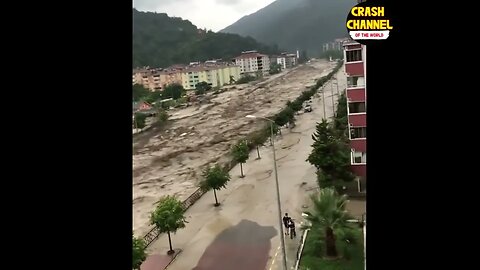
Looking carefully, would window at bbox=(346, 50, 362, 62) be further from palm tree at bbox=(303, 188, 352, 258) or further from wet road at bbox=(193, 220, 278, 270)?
wet road at bbox=(193, 220, 278, 270)

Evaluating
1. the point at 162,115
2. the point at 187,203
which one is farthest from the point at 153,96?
the point at 187,203

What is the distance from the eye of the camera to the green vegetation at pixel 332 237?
2.98 meters

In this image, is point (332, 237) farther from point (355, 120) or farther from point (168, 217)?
point (168, 217)

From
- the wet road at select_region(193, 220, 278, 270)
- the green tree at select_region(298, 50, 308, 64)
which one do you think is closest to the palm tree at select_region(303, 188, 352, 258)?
the wet road at select_region(193, 220, 278, 270)

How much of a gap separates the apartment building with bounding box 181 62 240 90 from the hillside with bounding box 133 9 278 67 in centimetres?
24

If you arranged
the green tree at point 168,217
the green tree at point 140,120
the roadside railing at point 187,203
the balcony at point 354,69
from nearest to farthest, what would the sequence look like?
the balcony at point 354,69 → the green tree at point 168,217 → the roadside railing at point 187,203 → the green tree at point 140,120

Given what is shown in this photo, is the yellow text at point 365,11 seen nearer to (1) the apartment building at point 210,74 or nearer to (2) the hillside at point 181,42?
(2) the hillside at point 181,42

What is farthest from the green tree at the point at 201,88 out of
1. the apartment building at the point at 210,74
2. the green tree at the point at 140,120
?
the green tree at the point at 140,120

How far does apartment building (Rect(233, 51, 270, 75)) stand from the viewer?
396 inches

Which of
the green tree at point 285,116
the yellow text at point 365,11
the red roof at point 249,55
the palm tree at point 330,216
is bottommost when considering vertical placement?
the palm tree at point 330,216

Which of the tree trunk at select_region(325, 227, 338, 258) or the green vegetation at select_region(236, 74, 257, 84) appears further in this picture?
the green vegetation at select_region(236, 74, 257, 84)
